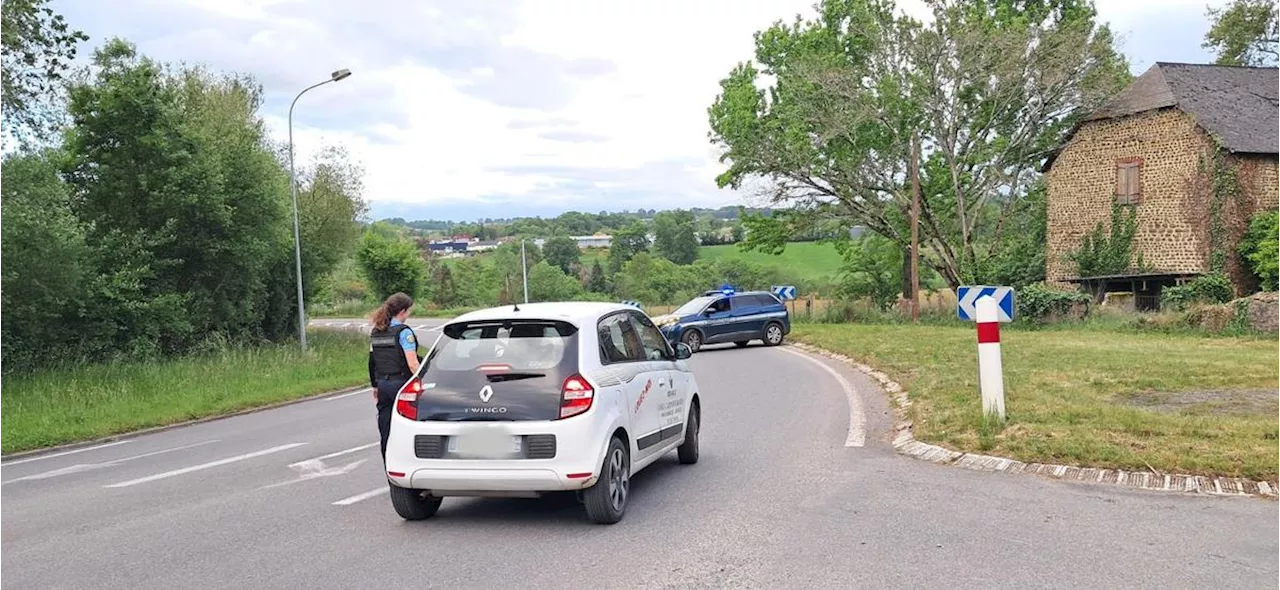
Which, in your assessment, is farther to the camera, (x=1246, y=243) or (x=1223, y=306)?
(x=1246, y=243)

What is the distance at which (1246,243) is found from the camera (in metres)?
34.9

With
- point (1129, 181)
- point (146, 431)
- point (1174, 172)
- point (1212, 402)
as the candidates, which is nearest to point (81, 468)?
point (146, 431)

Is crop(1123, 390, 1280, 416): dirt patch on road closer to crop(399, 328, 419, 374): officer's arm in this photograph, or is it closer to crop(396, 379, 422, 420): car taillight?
crop(399, 328, 419, 374): officer's arm

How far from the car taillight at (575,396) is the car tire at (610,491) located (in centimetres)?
37

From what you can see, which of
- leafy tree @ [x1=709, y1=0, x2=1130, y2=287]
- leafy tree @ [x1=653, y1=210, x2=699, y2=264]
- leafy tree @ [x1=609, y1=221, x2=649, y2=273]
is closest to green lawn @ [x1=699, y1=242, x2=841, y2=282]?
leafy tree @ [x1=653, y1=210, x2=699, y2=264]

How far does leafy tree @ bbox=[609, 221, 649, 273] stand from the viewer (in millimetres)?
98338

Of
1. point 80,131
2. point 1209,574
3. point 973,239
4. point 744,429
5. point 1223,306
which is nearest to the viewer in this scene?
point 1209,574

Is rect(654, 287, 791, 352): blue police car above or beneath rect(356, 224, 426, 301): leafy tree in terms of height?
beneath

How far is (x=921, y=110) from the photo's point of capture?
4428 centimetres

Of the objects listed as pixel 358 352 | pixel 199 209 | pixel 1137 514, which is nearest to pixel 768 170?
pixel 358 352

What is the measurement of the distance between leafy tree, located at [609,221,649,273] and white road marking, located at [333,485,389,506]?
284 ft

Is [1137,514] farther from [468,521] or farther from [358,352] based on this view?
[358,352]

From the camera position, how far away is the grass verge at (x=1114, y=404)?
A: 8.49 metres

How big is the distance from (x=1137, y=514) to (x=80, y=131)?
26.7 m
